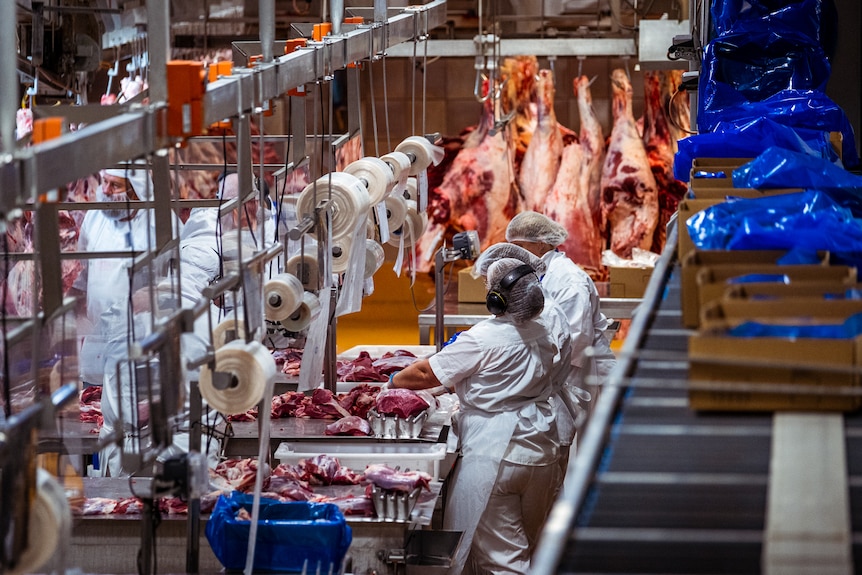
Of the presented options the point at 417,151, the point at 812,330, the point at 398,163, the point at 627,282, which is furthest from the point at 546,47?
the point at 812,330

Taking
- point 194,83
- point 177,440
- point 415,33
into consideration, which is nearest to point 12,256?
point 177,440

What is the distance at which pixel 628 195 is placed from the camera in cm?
891

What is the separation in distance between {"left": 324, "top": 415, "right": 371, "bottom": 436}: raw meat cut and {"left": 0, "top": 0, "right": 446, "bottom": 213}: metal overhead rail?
145 cm

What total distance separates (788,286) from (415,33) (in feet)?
13.6

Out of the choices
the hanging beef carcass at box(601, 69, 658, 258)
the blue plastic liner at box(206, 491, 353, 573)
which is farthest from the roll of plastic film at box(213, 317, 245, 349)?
the hanging beef carcass at box(601, 69, 658, 258)

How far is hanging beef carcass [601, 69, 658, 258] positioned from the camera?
29.1 feet

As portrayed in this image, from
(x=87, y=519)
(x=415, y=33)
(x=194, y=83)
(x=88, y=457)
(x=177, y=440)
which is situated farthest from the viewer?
(x=415, y=33)

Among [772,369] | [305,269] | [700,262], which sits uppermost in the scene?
[700,262]

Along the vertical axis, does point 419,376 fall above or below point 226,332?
below

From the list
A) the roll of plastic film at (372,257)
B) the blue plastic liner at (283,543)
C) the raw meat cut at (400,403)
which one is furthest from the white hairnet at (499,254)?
the blue plastic liner at (283,543)

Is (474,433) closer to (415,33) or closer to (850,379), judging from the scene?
(415,33)

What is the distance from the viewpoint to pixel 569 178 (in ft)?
29.7

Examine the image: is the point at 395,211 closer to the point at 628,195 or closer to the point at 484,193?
the point at 484,193

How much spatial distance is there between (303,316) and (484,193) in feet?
16.5
